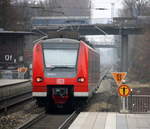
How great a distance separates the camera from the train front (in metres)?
17.2

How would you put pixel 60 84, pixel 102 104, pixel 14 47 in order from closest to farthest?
pixel 60 84, pixel 102 104, pixel 14 47

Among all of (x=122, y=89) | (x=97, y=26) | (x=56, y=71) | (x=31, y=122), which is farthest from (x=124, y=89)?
(x=97, y=26)

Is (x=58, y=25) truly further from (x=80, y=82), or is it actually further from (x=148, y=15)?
(x=80, y=82)

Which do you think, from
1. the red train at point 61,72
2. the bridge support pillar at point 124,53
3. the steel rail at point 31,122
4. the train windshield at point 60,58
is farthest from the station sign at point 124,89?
the bridge support pillar at point 124,53

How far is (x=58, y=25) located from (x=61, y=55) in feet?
142

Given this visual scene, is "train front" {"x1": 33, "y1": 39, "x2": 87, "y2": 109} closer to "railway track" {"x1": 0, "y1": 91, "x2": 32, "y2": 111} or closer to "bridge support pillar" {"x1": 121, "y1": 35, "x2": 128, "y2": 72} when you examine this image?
"railway track" {"x1": 0, "y1": 91, "x2": 32, "y2": 111}

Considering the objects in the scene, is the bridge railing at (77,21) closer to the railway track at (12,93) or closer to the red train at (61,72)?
the railway track at (12,93)

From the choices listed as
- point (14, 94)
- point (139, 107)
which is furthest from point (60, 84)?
point (14, 94)

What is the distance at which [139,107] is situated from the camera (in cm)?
1841

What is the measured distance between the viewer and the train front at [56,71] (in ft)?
56.5

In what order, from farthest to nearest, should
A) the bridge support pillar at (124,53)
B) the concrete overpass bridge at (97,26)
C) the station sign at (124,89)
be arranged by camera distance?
the bridge support pillar at (124,53), the concrete overpass bridge at (97,26), the station sign at (124,89)

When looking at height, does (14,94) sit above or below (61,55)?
below

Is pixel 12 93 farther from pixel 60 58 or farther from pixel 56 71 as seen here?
pixel 56 71

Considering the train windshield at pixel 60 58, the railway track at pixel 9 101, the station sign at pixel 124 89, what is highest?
the train windshield at pixel 60 58
